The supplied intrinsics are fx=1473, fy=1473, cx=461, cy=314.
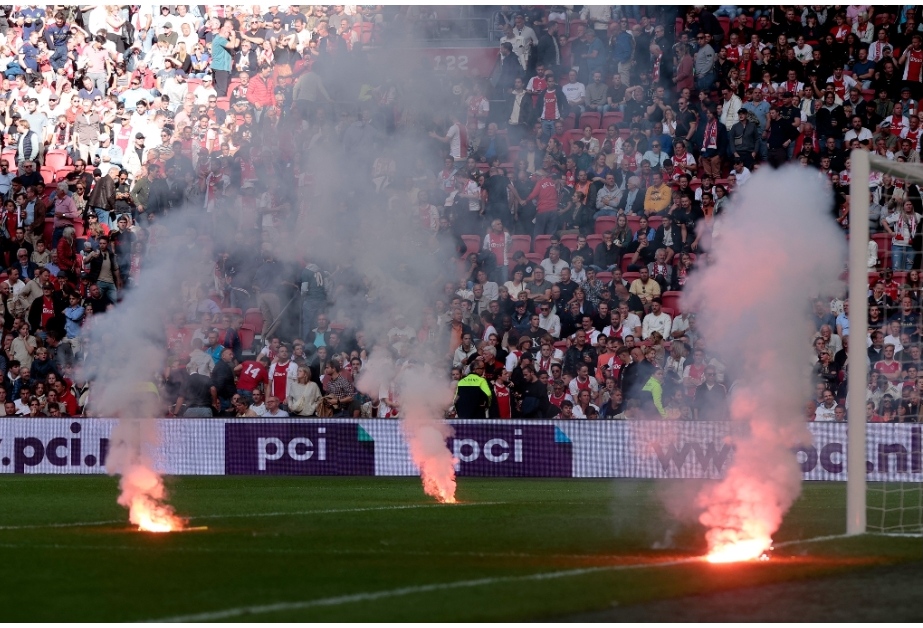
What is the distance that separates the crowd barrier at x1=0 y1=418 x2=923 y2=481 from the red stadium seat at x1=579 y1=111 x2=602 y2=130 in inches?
250

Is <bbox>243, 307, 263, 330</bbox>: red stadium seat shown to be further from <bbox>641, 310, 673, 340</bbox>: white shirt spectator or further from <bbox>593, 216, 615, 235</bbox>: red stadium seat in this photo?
<bbox>641, 310, 673, 340</bbox>: white shirt spectator

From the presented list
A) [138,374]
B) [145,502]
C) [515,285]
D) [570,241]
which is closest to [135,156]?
[515,285]

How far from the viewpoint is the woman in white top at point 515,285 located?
23797mm

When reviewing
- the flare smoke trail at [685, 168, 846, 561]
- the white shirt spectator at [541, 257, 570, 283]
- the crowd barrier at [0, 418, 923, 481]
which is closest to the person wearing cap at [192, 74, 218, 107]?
the crowd barrier at [0, 418, 923, 481]

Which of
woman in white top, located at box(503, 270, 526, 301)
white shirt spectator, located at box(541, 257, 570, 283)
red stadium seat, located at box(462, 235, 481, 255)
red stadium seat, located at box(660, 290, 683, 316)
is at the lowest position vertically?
red stadium seat, located at box(660, 290, 683, 316)

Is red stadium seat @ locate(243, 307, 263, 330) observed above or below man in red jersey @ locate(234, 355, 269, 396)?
above

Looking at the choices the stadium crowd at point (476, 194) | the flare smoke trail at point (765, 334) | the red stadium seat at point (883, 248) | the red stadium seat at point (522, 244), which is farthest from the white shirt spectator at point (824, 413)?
the flare smoke trail at point (765, 334)

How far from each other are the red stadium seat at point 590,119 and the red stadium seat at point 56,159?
1036 cm

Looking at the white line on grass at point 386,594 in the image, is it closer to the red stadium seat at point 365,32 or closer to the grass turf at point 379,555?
the grass turf at point 379,555

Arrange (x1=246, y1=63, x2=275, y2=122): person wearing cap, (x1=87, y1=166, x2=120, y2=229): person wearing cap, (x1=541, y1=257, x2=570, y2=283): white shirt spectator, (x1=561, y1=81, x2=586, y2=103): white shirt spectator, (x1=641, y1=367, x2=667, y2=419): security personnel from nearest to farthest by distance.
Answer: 1. (x1=641, y1=367, x2=667, y2=419): security personnel
2. (x1=541, y1=257, x2=570, y2=283): white shirt spectator
3. (x1=246, y1=63, x2=275, y2=122): person wearing cap
4. (x1=87, y1=166, x2=120, y2=229): person wearing cap
5. (x1=561, y1=81, x2=586, y2=103): white shirt spectator

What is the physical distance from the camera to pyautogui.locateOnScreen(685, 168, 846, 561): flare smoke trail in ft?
41.8

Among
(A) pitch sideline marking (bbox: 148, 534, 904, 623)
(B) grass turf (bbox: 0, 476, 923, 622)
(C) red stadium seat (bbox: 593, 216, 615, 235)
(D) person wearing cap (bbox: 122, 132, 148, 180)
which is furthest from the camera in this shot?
(D) person wearing cap (bbox: 122, 132, 148, 180)

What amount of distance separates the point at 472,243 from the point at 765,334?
38.1ft

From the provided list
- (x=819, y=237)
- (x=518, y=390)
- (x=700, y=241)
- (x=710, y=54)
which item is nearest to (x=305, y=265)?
(x=518, y=390)
